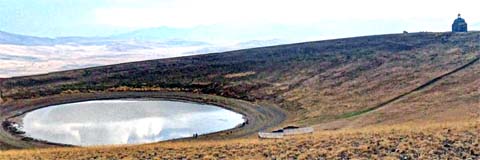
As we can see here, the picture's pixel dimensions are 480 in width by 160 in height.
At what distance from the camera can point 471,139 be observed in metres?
23.3

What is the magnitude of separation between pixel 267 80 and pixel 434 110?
33967mm

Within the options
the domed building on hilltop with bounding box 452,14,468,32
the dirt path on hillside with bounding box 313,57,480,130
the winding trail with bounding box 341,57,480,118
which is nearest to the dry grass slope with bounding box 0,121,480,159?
the dirt path on hillside with bounding box 313,57,480,130

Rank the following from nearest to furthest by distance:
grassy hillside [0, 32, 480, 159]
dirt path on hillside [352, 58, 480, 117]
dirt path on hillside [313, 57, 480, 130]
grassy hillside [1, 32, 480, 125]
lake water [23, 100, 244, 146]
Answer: grassy hillside [0, 32, 480, 159]
dirt path on hillside [313, 57, 480, 130]
lake water [23, 100, 244, 146]
dirt path on hillside [352, 58, 480, 117]
grassy hillside [1, 32, 480, 125]

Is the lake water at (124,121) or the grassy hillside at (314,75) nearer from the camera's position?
the lake water at (124,121)

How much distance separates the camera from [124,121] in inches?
1848

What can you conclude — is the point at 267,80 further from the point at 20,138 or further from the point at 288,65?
the point at 20,138

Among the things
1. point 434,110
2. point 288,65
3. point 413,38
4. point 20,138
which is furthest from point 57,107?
point 413,38

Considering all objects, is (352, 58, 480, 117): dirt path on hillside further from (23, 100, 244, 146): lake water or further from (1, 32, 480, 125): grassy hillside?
(23, 100, 244, 146): lake water

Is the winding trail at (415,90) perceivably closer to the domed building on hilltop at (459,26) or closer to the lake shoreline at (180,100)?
the lake shoreline at (180,100)

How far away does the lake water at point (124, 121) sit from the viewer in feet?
132

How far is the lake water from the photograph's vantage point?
→ 40312 millimetres

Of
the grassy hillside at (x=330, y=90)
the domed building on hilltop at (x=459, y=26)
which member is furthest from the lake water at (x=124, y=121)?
the domed building on hilltop at (x=459, y=26)

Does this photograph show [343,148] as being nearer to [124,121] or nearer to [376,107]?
[376,107]

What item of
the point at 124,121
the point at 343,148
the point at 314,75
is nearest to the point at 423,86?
the point at 314,75
